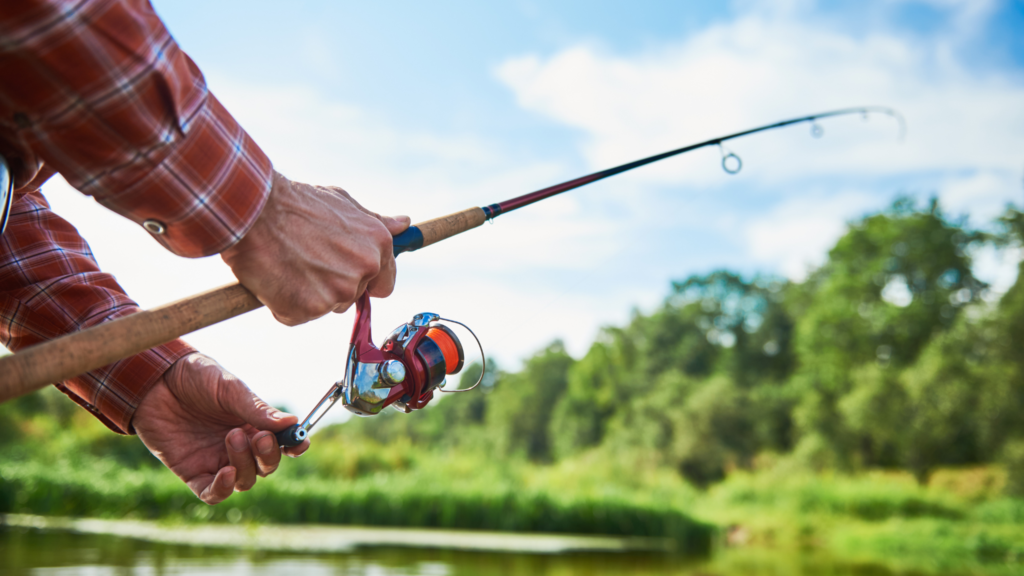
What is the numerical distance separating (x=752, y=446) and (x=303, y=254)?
27779mm

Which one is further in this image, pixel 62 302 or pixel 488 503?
pixel 488 503

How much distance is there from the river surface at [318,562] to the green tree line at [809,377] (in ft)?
19.0

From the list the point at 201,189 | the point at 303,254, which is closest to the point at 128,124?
the point at 201,189

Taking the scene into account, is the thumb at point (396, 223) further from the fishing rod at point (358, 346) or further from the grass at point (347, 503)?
the grass at point (347, 503)

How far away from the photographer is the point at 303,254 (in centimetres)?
105

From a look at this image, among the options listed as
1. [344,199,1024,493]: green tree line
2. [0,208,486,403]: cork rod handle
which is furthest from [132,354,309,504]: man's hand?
[344,199,1024,493]: green tree line

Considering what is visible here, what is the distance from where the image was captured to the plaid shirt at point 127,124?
0.79m

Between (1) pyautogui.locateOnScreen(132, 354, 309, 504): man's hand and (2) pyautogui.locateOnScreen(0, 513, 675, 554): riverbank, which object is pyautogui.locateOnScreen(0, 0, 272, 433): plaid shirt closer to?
(1) pyautogui.locateOnScreen(132, 354, 309, 504): man's hand

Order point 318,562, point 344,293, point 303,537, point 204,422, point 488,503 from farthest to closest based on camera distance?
1. point 488,503
2. point 303,537
3. point 318,562
4. point 204,422
5. point 344,293

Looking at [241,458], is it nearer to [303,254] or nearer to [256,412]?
[256,412]

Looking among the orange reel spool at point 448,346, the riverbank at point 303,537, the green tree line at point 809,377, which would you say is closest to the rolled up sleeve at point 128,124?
the orange reel spool at point 448,346

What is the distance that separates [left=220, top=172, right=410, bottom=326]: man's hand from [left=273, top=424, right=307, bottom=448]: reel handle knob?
0.20 m

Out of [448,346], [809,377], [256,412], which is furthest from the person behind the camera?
[809,377]

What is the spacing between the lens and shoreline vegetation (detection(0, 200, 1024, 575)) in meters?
10.5
